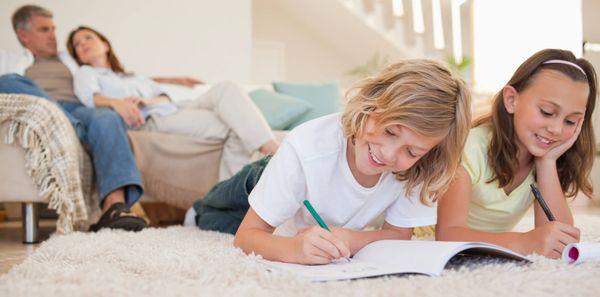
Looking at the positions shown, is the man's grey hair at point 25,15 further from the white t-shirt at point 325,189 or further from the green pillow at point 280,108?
the white t-shirt at point 325,189

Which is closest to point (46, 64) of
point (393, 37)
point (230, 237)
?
point (230, 237)

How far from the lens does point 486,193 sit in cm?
140

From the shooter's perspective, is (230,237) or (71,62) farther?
(71,62)

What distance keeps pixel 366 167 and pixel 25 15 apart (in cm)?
238

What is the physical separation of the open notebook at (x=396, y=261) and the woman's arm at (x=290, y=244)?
0.02 meters

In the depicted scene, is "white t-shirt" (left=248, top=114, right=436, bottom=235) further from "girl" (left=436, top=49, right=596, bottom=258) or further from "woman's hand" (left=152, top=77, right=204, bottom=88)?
"woman's hand" (left=152, top=77, right=204, bottom=88)

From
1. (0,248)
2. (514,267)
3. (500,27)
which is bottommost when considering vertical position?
(0,248)

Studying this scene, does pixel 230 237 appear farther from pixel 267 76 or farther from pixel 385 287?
pixel 267 76

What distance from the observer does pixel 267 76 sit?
6066 mm

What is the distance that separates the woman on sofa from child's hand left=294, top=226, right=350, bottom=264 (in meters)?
1.14

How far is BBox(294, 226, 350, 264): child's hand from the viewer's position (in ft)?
3.22

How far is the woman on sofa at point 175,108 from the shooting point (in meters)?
2.23

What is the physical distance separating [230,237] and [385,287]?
0.78 m

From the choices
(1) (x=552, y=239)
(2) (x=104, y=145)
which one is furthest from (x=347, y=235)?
(2) (x=104, y=145)
